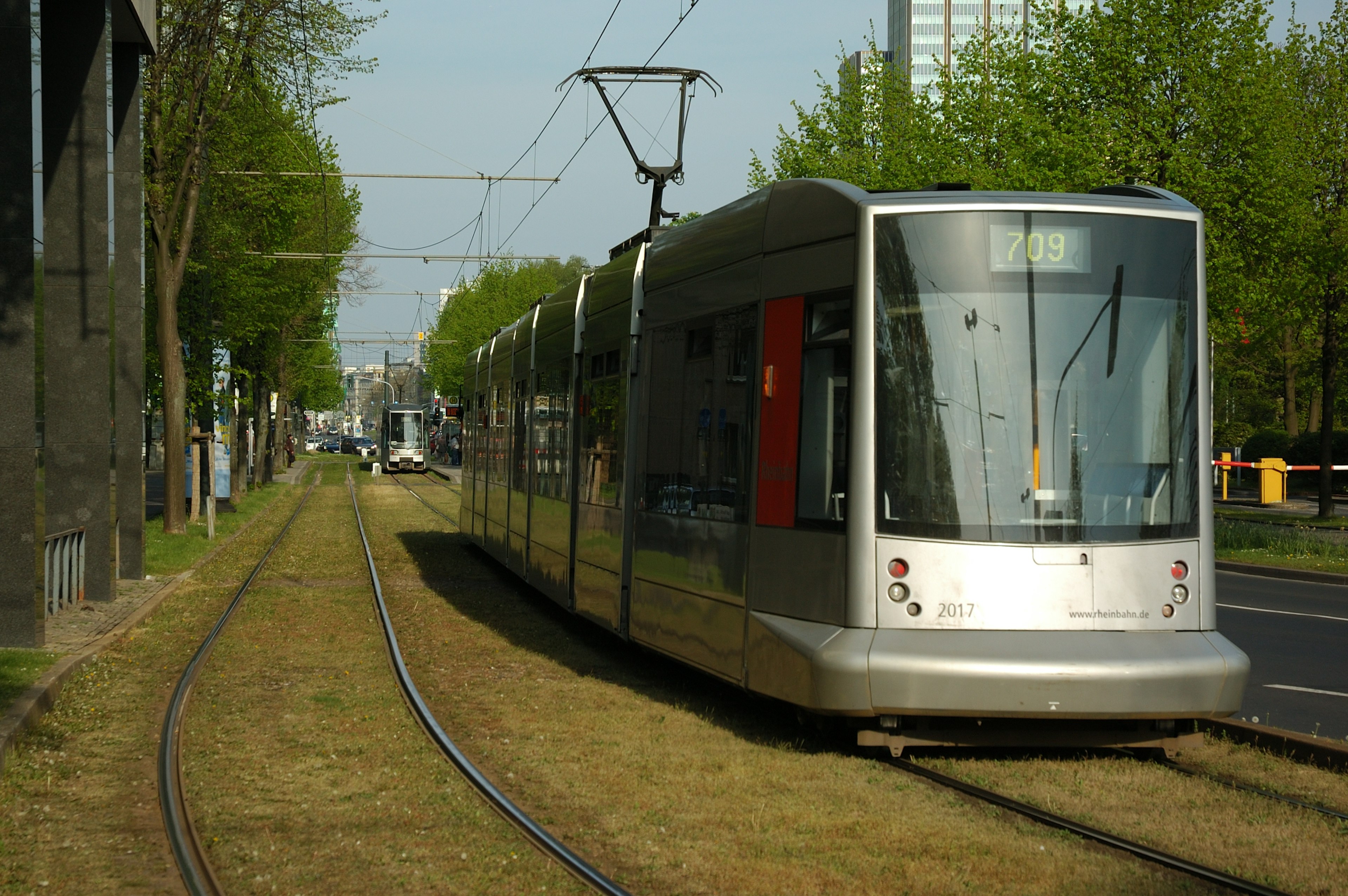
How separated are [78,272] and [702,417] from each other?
8655 mm

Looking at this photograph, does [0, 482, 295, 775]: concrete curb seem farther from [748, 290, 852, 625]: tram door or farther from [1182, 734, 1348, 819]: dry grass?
[1182, 734, 1348, 819]: dry grass

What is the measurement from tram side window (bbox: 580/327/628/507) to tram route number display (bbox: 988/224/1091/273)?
3.97m

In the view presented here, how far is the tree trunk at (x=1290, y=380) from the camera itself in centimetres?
4384

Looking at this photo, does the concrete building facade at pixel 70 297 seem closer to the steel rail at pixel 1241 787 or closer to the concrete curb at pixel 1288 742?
the steel rail at pixel 1241 787

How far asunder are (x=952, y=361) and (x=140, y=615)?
31.5 feet

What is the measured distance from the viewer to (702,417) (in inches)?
360

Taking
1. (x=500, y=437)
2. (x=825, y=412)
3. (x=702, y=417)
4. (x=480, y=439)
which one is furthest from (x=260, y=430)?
(x=825, y=412)

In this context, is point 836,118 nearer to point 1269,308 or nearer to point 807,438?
point 1269,308

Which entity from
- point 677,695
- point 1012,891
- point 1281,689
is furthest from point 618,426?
point 1012,891

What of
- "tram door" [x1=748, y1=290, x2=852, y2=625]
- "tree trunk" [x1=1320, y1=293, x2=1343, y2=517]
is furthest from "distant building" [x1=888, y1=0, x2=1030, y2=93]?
"tram door" [x1=748, y1=290, x2=852, y2=625]

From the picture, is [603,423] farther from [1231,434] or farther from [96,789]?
[1231,434]

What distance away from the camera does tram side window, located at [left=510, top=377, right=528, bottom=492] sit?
15812 millimetres

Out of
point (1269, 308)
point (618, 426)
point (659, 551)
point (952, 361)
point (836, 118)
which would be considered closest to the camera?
point (952, 361)

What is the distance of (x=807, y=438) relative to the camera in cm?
776
